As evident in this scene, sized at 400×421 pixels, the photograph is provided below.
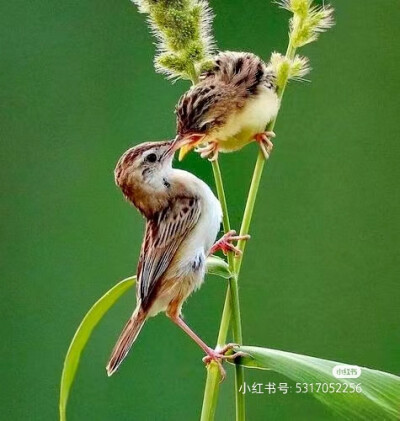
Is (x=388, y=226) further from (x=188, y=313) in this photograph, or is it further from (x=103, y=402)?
(x=103, y=402)

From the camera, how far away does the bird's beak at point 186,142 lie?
45.3 inches

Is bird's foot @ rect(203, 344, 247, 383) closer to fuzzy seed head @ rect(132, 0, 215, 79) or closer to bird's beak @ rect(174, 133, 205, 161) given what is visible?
bird's beak @ rect(174, 133, 205, 161)

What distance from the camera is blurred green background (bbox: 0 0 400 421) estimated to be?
1173mm

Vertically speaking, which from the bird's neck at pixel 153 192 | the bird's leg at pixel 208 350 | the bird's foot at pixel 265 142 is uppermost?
the bird's foot at pixel 265 142

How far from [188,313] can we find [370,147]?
1.25 feet

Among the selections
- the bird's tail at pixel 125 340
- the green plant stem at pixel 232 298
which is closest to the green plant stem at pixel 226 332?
the green plant stem at pixel 232 298

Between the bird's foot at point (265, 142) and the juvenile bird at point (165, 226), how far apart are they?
11cm

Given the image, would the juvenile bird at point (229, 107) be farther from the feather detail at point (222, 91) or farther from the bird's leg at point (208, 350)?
the bird's leg at point (208, 350)

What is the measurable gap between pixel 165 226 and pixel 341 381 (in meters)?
0.34

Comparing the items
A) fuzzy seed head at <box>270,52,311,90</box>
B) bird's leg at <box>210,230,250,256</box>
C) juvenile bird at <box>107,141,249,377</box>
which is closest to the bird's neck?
juvenile bird at <box>107,141,249,377</box>

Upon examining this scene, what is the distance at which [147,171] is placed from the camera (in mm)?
1134

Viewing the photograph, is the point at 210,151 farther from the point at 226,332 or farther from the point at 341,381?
the point at 341,381

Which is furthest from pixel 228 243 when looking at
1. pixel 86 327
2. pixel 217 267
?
pixel 86 327

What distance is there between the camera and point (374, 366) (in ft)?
3.93
